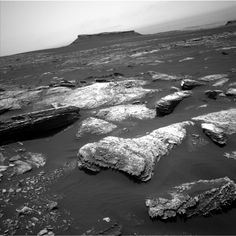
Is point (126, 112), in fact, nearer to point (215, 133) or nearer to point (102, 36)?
point (215, 133)

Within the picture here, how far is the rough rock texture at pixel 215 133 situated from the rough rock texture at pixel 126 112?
2.28 meters

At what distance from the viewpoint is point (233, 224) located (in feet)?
13.4

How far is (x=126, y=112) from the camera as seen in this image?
29.7ft

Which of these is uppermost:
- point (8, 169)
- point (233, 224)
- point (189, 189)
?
point (8, 169)

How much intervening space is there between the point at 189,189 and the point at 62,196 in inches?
123

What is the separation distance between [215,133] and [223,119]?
118cm

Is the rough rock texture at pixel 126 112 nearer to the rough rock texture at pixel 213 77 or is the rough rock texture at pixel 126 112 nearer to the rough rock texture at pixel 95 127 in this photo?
the rough rock texture at pixel 95 127

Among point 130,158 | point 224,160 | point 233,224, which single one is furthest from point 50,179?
point 224,160

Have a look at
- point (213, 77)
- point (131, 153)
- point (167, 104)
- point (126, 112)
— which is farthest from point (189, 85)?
point (131, 153)

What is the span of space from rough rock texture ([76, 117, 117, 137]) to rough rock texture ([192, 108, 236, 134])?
3331 millimetres

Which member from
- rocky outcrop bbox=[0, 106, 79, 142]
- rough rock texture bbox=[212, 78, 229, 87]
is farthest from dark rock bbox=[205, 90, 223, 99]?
rocky outcrop bbox=[0, 106, 79, 142]

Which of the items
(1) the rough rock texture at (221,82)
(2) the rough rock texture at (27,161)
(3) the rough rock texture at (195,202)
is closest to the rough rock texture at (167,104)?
(1) the rough rock texture at (221,82)

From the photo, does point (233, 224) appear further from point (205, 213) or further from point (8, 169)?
point (8, 169)

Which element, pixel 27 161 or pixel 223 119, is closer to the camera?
pixel 27 161
